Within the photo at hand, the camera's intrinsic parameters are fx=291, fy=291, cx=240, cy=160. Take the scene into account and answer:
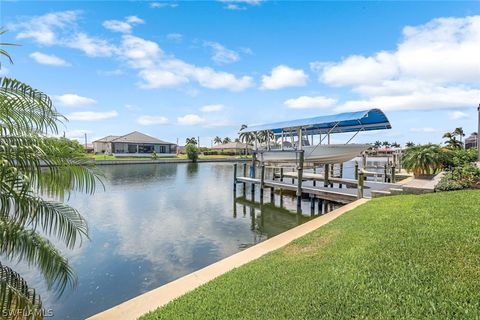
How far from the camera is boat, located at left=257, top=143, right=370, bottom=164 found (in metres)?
15.1

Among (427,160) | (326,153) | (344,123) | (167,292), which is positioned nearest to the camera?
(167,292)

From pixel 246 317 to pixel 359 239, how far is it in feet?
10.8

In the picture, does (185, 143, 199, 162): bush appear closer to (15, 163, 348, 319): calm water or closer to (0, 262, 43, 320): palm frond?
(15, 163, 348, 319): calm water

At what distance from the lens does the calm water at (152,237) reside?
7082 mm

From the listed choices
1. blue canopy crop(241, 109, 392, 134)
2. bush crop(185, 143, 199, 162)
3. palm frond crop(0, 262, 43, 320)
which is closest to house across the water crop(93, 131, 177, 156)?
bush crop(185, 143, 199, 162)

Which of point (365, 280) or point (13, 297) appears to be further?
point (365, 280)

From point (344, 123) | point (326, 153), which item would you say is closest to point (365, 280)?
point (326, 153)

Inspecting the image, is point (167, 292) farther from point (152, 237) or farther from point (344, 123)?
point (344, 123)

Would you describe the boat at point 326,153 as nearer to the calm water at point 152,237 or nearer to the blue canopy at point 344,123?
the blue canopy at point 344,123

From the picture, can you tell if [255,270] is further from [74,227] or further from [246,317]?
[74,227]

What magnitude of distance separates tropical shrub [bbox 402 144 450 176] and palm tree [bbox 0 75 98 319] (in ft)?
52.9

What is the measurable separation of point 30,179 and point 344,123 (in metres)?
15.4

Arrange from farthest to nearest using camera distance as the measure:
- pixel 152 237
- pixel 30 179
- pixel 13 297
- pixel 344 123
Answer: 1. pixel 344 123
2. pixel 152 237
3. pixel 13 297
4. pixel 30 179

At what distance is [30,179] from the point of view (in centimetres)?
325
